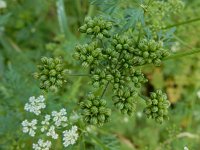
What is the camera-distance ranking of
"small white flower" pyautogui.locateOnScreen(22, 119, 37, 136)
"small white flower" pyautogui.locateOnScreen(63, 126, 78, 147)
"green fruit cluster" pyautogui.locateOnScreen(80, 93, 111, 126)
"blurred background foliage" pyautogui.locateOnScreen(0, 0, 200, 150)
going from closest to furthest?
"green fruit cluster" pyautogui.locateOnScreen(80, 93, 111, 126), "small white flower" pyautogui.locateOnScreen(63, 126, 78, 147), "small white flower" pyautogui.locateOnScreen(22, 119, 37, 136), "blurred background foliage" pyautogui.locateOnScreen(0, 0, 200, 150)

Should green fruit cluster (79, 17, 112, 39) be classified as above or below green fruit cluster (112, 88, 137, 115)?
above

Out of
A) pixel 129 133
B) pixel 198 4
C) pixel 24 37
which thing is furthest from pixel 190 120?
pixel 24 37

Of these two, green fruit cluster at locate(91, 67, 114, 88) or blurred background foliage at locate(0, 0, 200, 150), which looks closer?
green fruit cluster at locate(91, 67, 114, 88)

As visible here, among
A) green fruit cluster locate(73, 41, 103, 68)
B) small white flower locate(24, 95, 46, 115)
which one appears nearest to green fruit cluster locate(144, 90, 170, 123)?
green fruit cluster locate(73, 41, 103, 68)

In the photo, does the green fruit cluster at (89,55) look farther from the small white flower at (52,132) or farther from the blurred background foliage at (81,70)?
the blurred background foliage at (81,70)

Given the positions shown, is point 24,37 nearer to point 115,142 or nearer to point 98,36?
point 115,142

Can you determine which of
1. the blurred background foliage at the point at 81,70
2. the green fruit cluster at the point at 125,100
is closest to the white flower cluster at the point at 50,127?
the green fruit cluster at the point at 125,100

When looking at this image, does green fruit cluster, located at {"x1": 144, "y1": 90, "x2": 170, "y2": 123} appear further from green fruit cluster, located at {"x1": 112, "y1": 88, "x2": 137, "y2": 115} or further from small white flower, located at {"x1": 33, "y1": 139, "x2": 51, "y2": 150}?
small white flower, located at {"x1": 33, "y1": 139, "x2": 51, "y2": 150}
